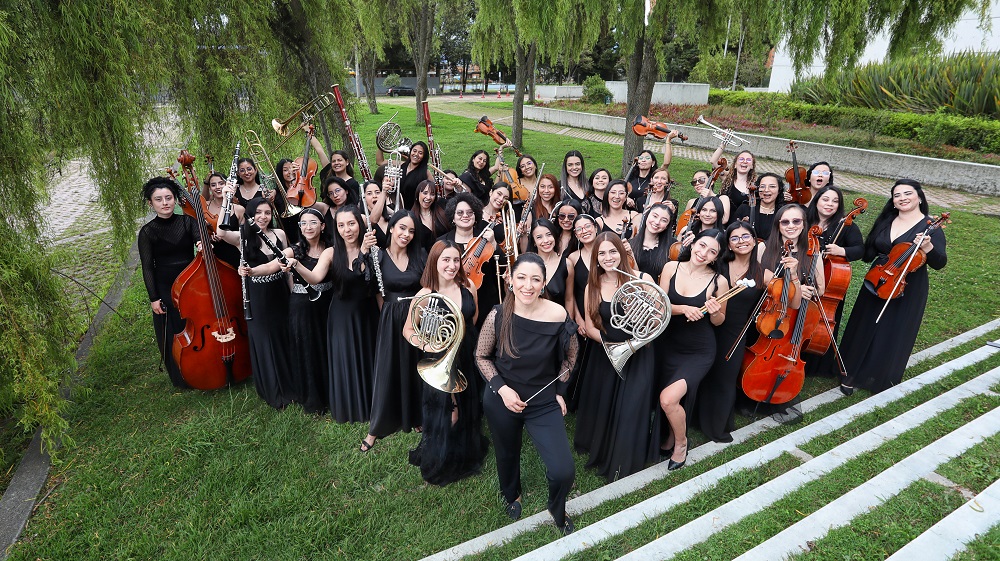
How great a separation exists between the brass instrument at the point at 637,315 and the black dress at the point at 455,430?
3.60 ft

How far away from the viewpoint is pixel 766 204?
5652mm

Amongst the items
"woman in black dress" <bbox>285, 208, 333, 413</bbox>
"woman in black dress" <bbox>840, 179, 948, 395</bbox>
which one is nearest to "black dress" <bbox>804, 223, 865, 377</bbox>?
"woman in black dress" <bbox>840, 179, 948, 395</bbox>

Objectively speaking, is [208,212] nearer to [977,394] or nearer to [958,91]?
[977,394]

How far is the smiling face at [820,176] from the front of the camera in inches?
218

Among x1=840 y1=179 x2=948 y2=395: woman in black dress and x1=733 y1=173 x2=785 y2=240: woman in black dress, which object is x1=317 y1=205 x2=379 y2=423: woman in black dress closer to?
x1=733 y1=173 x2=785 y2=240: woman in black dress

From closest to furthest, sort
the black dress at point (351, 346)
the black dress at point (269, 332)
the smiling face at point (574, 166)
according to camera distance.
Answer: the black dress at point (351, 346), the black dress at point (269, 332), the smiling face at point (574, 166)

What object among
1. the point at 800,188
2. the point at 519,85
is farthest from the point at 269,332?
the point at 519,85

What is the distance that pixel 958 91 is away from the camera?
1445cm

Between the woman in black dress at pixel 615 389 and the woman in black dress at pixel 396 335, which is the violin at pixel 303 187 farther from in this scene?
the woman in black dress at pixel 615 389

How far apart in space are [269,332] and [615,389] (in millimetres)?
3098

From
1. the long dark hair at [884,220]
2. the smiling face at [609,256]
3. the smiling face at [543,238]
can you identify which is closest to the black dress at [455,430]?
the smiling face at [543,238]

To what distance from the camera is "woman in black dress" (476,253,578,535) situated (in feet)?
11.0

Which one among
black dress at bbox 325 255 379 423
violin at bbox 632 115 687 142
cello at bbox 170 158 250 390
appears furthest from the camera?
violin at bbox 632 115 687 142

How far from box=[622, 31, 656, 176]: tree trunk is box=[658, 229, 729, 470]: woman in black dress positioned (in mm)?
7710
